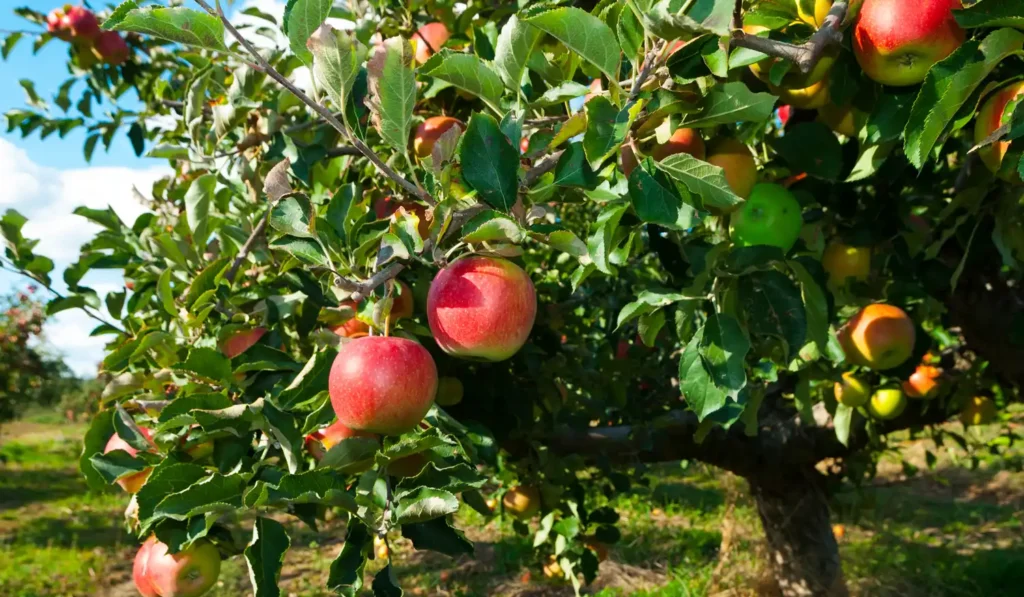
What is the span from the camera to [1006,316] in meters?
1.95

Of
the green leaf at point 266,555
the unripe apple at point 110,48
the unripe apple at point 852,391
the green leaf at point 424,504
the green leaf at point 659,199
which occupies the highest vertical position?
the unripe apple at point 110,48

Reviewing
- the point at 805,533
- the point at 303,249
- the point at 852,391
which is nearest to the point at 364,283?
the point at 303,249

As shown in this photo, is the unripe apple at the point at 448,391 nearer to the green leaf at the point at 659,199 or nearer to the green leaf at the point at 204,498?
the green leaf at the point at 204,498

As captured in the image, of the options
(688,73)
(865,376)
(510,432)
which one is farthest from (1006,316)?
(688,73)

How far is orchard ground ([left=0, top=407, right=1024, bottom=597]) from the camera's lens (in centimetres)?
442

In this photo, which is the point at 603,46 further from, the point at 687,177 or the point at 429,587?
the point at 429,587

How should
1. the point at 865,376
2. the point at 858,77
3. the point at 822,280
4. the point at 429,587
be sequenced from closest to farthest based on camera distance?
the point at 858,77 → the point at 822,280 → the point at 865,376 → the point at 429,587

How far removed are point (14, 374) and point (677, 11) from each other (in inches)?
457

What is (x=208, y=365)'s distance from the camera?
1214 mm

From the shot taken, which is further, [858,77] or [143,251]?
[143,251]

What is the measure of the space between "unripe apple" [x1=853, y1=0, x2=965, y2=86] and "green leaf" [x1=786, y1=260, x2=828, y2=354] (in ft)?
1.03

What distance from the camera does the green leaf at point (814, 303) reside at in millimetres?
1162

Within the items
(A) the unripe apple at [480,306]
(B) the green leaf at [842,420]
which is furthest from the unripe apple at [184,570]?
(B) the green leaf at [842,420]

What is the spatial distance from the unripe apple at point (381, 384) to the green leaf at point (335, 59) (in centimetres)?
38
